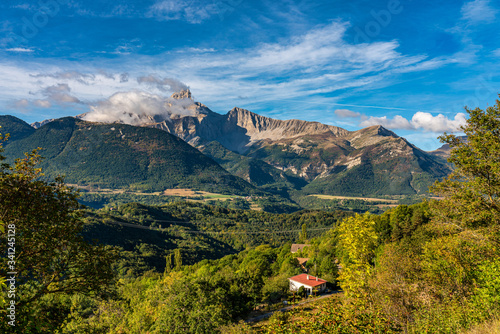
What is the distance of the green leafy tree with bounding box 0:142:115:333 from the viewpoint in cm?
1052

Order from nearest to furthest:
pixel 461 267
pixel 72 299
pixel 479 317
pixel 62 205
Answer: pixel 62 205 < pixel 479 317 < pixel 461 267 < pixel 72 299

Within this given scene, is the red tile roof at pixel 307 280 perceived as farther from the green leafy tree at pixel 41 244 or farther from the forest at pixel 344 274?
the green leafy tree at pixel 41 244

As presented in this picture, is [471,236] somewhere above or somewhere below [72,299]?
above

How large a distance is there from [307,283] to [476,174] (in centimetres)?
4573

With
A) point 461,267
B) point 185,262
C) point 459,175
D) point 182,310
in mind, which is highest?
point 459,175

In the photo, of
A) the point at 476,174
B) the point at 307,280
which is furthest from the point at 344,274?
the point at 307,280

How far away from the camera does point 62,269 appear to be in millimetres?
12070

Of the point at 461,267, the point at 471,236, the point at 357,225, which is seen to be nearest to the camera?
the point at 471,236

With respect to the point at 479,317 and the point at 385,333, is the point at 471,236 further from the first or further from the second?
the point at 385,333

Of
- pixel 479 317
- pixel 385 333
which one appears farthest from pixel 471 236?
pixel 385 333

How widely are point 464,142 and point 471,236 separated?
7064 mm

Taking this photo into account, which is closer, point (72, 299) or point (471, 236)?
point (471, 236)

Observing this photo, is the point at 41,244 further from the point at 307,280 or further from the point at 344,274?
the point at 307,280

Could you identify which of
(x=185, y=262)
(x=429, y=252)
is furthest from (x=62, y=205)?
(x=185, y=262)
